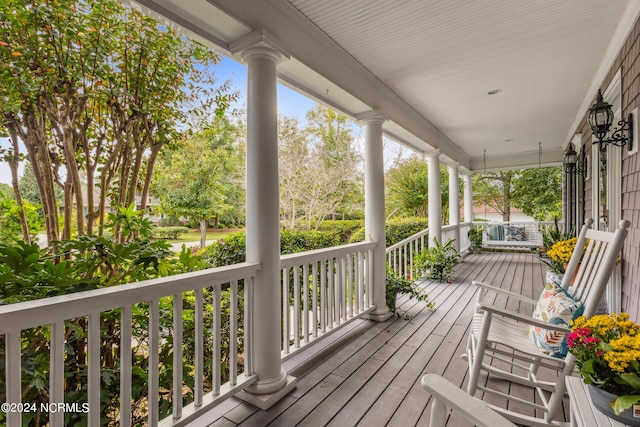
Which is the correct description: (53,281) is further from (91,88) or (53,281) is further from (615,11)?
(615,11)

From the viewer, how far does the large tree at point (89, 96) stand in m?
1.68

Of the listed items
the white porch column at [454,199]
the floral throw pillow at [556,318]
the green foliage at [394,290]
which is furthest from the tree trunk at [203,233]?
the white porch column at [454,199]

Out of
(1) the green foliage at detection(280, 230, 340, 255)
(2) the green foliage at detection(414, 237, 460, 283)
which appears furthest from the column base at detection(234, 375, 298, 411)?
(2) the green foliage at detection(414, 237, 460, 283)

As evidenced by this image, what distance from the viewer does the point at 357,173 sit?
858cm

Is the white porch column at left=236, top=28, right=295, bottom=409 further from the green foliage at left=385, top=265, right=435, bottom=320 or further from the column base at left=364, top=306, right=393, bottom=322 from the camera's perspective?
the green foliage at left=385, top=265, right=435, bottom=320

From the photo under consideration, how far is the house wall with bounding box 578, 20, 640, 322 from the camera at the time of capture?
7.62 ft

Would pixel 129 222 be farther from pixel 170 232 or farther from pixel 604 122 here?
pixel 604 122

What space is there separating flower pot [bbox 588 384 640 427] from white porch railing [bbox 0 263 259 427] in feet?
5.37

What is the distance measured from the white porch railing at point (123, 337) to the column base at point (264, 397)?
0.33 ft

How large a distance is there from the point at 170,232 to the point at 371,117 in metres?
2.30

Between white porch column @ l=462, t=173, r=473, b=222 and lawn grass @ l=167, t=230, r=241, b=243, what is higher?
white porch column @ l=462, t=173, r=473, b=222

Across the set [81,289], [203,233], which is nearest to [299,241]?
[203,233]

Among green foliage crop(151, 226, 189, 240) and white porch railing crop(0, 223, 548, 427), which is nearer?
white porch railing crop(0, 223, 548, 427)

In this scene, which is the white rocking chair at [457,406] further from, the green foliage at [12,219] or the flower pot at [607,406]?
the green foliage at [12,219]
